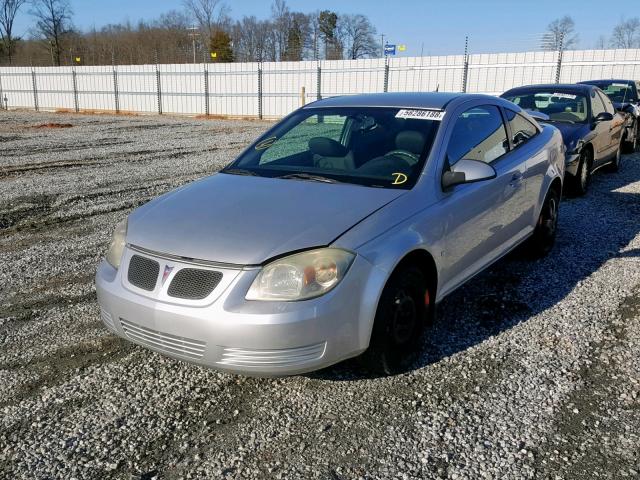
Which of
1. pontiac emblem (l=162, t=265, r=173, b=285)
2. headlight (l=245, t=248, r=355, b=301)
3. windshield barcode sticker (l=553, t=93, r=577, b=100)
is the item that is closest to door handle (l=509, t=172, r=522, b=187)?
headlight (l=245, t=248, r=355, b=301)

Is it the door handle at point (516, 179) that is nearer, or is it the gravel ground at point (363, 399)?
the gravel ground at point (363, 399)

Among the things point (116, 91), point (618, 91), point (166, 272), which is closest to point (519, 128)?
point (166, 272)

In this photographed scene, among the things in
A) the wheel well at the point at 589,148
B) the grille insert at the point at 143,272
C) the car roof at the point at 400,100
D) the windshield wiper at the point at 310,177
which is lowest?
the grille insert at the point at 143,272

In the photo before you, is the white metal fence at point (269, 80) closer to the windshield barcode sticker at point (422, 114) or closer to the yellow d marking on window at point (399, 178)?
the windshield barcode sticker at point (422, 114)

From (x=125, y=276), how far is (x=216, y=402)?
0.85 metres

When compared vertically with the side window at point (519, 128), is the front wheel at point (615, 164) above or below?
below

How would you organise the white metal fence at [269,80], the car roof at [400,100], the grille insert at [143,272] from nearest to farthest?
the grille insert at [143,272]
the car roof at [400,100]
the white metal fence at [269,80]

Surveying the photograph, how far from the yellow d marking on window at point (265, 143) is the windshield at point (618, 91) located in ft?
37.2

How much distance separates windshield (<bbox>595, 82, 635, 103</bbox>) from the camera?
13180mm

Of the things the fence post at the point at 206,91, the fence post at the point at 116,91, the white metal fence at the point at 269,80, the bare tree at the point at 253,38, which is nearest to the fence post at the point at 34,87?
the white metal fence at the point at 269,80

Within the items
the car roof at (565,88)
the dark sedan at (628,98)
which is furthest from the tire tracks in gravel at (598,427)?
the dark sedan at (628,98)

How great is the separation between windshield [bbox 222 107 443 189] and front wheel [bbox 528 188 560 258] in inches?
80.0

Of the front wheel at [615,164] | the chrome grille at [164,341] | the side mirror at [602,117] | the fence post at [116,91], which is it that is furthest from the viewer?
the fence post at [116,91]

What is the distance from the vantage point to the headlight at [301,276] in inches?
109
